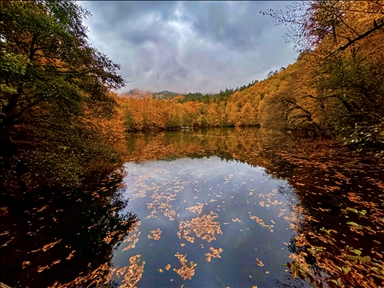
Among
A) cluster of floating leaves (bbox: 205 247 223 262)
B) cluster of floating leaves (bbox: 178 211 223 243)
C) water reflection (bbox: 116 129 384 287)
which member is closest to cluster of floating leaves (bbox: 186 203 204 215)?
water reflection (bbox: 116 129 384 287)

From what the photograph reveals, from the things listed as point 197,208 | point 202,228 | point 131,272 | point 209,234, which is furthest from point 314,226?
point 131,272

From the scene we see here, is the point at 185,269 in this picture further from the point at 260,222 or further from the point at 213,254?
the point at 260,222

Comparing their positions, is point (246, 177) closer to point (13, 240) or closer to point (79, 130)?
point (79, 130)

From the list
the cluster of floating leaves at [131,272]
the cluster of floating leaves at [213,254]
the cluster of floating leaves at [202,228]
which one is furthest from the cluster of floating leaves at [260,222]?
the cluster of floating leaves at [131,272]

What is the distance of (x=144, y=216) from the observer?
25.0ft

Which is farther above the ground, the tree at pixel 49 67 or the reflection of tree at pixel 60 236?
the tree at pixel 49 67

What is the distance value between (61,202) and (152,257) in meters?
6.08

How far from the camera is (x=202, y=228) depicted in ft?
21.7

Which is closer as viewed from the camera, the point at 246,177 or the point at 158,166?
the point at 246,177

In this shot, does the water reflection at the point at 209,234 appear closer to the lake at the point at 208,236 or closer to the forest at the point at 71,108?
the lake at the point at 208,236

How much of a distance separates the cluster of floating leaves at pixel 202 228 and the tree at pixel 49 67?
6.31 m

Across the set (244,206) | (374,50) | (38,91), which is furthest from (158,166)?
(374,50)

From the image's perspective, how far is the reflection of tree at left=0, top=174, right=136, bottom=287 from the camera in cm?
462

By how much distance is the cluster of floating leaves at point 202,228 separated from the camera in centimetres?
615
